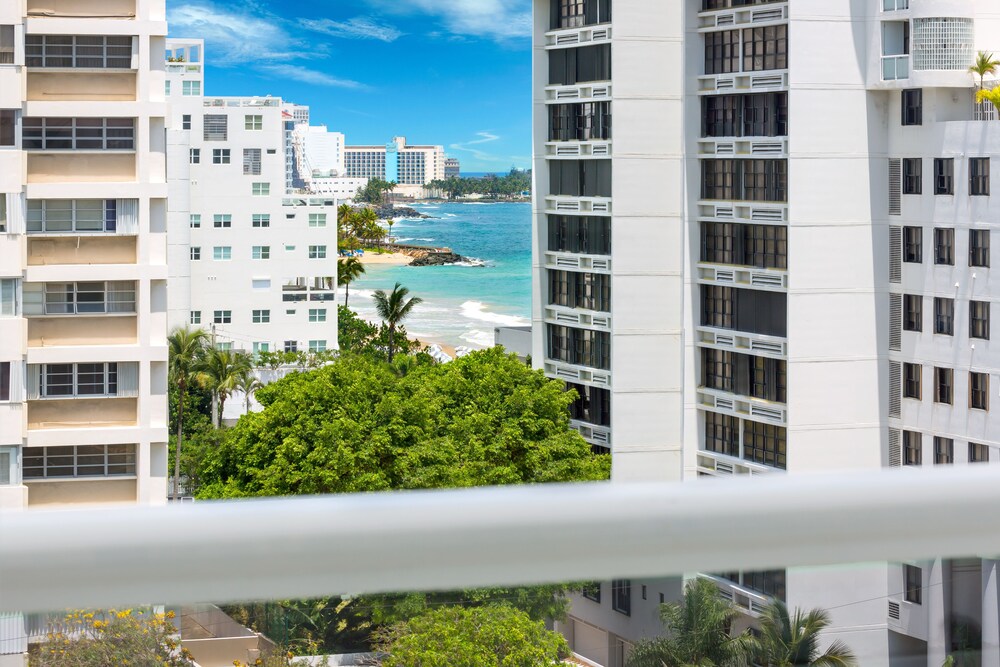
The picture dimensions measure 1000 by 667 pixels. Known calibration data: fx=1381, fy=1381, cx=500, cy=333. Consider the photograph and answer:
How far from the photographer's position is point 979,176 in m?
17.8

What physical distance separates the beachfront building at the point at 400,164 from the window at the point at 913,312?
273 ft

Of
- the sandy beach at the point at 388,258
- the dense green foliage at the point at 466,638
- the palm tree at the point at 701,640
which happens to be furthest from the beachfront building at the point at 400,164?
the palm tree at the point at 701,640

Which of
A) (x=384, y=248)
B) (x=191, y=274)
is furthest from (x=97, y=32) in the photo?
(x=384, y=248)

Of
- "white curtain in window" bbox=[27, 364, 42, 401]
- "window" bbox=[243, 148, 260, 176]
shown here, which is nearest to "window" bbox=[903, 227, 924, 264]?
"white curtain in window" bbox=[27, 364, 42, 401]

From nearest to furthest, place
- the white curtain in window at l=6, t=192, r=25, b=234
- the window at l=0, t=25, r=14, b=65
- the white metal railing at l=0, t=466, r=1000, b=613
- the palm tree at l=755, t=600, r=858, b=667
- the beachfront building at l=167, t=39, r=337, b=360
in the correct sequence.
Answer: the white metal railing at l=0, t=466, r=1000, b=613
the palm tree at l=755, t=600, r=858, b=667
the window at l=0, t=25, r=14, b=65
the white curtain in window at l=6, t=192, r=25, b=234
the beachfront building at l=167, t=39, r=337, b=360

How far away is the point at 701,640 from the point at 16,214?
535 inches

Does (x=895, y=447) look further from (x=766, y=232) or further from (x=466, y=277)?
(x=466, y=277)

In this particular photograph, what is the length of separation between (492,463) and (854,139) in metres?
6.99

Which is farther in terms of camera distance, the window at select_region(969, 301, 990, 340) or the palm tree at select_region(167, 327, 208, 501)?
the palm tree at select_region(167, 327, 208, 501)

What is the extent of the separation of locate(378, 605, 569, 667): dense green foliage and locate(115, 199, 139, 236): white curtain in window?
1309 centimetres

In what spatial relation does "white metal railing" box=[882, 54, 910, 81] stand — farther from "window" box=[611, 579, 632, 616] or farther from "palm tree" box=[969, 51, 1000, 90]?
"window" box=[611, 579, 632, 616]

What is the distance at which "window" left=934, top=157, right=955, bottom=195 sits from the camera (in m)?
18.5

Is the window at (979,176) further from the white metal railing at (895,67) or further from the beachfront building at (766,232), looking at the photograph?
the white metal railing at (895,67)

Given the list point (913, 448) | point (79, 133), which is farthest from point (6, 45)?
→ point (913, 448)
